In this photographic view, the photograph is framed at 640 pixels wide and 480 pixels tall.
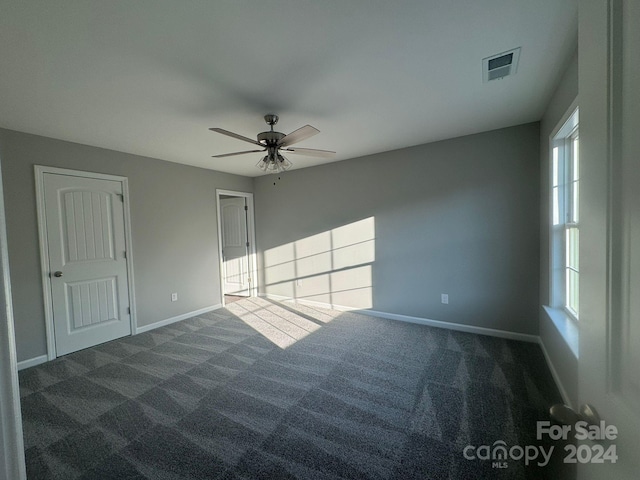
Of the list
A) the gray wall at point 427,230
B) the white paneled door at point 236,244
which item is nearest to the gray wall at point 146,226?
the white paneled door at point 236,244

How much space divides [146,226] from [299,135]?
2818 mm

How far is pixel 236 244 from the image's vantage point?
5.42 metres

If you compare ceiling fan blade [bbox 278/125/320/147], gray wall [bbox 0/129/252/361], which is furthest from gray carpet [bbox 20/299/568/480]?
ceiling fan blade [bbox 278/125/320/147]

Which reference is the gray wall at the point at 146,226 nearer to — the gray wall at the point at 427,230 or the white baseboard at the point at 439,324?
the gray wall at the point at 427,230

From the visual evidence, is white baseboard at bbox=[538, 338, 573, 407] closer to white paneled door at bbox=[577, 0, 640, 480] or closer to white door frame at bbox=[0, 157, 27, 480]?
white paneled door at bbox=[577, 0, 640, 480]

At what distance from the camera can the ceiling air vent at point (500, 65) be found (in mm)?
1770

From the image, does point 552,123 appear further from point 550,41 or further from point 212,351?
point 212,351

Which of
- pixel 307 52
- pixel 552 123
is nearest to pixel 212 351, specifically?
pixel 307 52

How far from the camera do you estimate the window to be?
7.35 ft

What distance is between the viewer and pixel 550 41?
164 cm

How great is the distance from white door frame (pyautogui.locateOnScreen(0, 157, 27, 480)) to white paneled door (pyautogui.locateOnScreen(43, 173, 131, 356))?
11.3ft

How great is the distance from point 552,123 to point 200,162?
431 cm

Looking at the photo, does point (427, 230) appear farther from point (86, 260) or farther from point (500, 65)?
point (86, 260)

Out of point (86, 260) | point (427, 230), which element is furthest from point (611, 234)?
point (86, 260)
